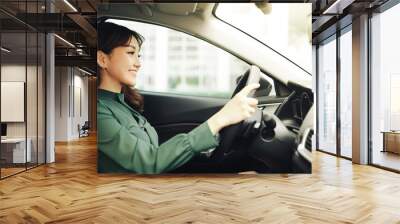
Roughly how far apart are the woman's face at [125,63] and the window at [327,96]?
18.9ft

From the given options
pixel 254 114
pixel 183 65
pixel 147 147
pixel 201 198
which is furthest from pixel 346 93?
pixel 201 198

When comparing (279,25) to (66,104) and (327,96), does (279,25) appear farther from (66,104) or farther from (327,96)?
(66,104)

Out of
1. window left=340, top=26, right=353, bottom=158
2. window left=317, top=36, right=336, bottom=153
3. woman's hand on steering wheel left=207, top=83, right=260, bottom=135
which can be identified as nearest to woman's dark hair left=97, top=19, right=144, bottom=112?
woman's hand on steering wheel left=207, top=83, right=260, bottom=135

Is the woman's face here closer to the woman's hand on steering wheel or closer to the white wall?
the woman's hand on steering wheel

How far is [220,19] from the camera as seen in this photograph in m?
6.71

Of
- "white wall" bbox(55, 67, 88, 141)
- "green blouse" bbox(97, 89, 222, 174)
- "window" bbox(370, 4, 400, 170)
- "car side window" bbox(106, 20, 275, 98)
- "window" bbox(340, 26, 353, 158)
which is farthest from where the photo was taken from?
"white wall" bbox(55, 67, 88, 141)

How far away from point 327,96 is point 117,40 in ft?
21.7

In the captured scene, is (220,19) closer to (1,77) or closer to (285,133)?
(285,133)

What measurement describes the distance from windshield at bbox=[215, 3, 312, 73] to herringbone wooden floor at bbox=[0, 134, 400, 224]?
2.11 m

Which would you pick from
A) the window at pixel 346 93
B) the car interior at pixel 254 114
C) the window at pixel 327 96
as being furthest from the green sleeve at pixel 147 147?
the window at pixel 327 96

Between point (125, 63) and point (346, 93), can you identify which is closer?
point (125, 63)

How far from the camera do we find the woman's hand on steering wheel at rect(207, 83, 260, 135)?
264 inches

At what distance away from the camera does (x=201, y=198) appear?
504cm

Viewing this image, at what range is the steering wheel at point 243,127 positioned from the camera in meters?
6.71
